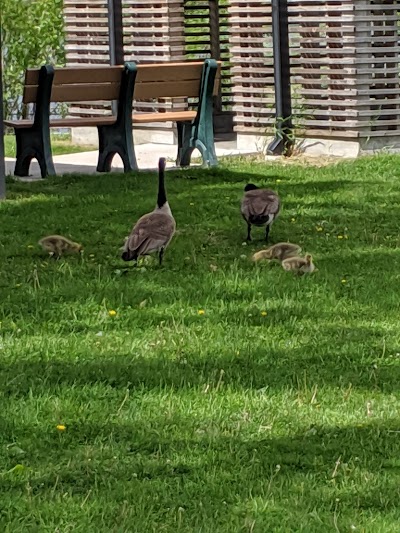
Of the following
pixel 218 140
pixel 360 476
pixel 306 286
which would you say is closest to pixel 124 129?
pixel 218 140

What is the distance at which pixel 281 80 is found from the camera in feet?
54.7

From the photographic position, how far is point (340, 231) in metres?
10.8

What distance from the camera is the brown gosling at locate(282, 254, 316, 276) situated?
29.6ft

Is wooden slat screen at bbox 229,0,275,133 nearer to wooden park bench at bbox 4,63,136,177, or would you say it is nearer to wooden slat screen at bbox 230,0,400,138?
wooden slat screen at bbox 230,0,400,138

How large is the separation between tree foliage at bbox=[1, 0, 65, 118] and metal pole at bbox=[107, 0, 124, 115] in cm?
467

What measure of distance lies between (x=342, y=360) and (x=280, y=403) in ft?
2.72

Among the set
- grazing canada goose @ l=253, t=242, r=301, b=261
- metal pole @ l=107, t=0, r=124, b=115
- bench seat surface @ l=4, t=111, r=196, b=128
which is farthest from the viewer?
metal pole @ l=107, t=0, r=124, b=115

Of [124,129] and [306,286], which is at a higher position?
[124,129]

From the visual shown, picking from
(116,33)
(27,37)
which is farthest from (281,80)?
(27,37)

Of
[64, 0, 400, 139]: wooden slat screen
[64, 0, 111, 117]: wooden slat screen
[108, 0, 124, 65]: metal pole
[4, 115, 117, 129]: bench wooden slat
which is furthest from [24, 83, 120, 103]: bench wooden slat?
[64, 0, 111, 117]: wooden slat screen

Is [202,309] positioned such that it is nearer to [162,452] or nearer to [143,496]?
[162,452]

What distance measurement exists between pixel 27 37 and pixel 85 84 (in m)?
8.71

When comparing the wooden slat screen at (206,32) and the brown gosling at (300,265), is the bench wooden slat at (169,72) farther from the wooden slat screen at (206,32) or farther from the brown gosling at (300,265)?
the brown gosling at (300,265)

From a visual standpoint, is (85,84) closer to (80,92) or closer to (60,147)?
(80,92)
